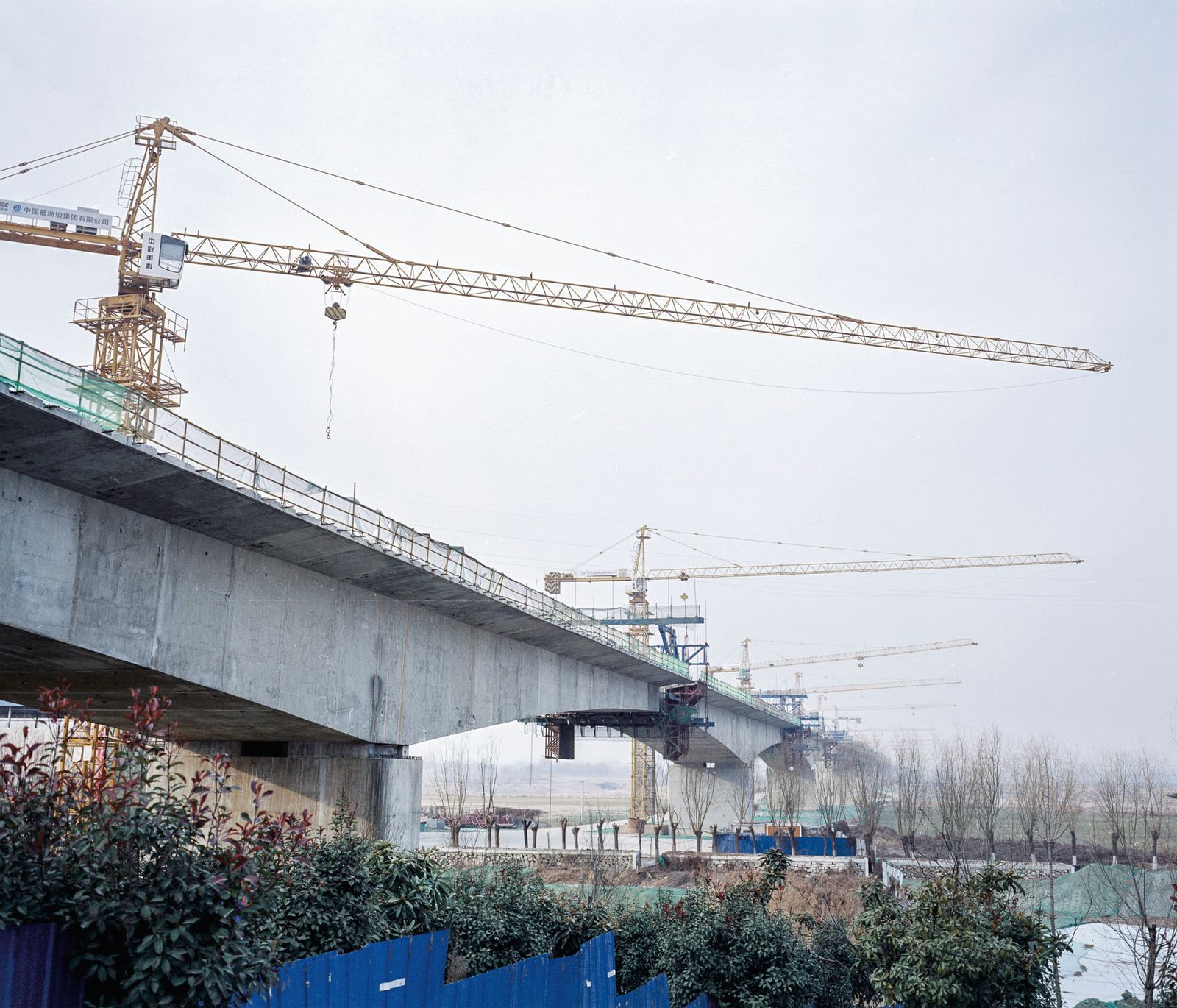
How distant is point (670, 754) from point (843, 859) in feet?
54.3

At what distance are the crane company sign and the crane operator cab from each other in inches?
102

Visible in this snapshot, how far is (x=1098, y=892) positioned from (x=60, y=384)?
45636 millimetres

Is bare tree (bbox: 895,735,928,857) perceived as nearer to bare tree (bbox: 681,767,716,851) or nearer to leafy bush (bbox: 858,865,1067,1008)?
bare tree (bbox: 681,767,716,851)

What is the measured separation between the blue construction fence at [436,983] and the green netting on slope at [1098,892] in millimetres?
29398

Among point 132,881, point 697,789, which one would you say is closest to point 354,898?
point 132,881

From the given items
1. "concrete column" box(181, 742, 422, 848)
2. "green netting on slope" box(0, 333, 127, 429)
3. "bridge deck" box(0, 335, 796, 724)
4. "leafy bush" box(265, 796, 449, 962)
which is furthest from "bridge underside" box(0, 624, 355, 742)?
"leafy bush" box(265, 796, 449, 962)

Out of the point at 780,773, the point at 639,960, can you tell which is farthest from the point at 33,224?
the point at 780,773

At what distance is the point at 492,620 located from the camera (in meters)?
36.4

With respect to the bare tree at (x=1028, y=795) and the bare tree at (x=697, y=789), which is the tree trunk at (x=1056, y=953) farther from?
the bare tree at (x=697, y=789)

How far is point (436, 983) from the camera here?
14.0 meters

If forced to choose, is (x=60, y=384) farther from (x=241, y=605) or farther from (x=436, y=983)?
(x=436, y=983)

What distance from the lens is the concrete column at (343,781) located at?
30438 millimetres

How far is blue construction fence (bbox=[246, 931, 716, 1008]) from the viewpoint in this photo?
11.5 m

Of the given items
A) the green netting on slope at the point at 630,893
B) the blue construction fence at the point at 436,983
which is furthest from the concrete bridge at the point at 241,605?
the blue construction fence at the point at 436,983
